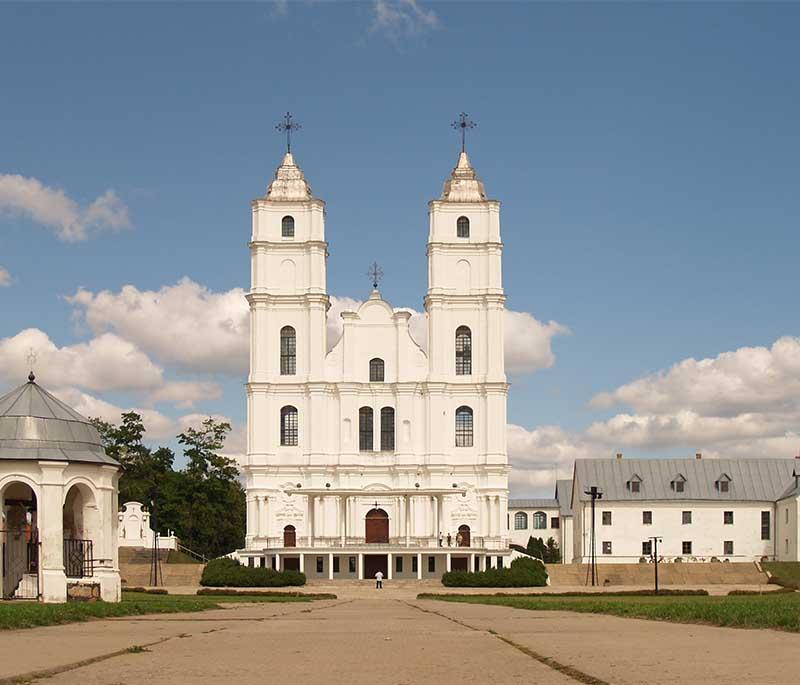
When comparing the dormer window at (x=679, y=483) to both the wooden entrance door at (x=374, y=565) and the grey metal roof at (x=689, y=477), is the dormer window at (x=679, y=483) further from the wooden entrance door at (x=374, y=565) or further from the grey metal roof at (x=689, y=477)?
the wooden entrance door at (x=374, y=565)

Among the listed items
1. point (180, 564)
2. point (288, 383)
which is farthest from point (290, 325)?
point (180, 564)

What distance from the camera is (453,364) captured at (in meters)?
77.8

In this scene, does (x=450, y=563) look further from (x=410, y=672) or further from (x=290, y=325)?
(x=410, y=672)

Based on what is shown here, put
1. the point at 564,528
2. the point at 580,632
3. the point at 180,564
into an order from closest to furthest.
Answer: the point at 580,632 < the point at 180,564 < the point at 564,528

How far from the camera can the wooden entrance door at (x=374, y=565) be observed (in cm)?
7244

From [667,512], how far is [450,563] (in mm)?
17378

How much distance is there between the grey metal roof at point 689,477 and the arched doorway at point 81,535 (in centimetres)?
5168

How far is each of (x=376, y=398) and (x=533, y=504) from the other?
1379 inches

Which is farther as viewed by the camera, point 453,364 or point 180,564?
point 453,364

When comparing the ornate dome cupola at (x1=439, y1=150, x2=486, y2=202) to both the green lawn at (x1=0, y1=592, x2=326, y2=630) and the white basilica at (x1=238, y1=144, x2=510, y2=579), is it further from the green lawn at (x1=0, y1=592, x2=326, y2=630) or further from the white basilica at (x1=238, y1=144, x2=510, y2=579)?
the green lawn at (x1=0, y1=592, x2=326, y2=630)

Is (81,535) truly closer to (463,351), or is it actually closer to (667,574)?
(667,574)

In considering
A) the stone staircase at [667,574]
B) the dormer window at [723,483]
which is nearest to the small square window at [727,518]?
the dormer window at [723,483]

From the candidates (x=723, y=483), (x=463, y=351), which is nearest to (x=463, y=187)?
(x=463, y=351)

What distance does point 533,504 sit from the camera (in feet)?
358
